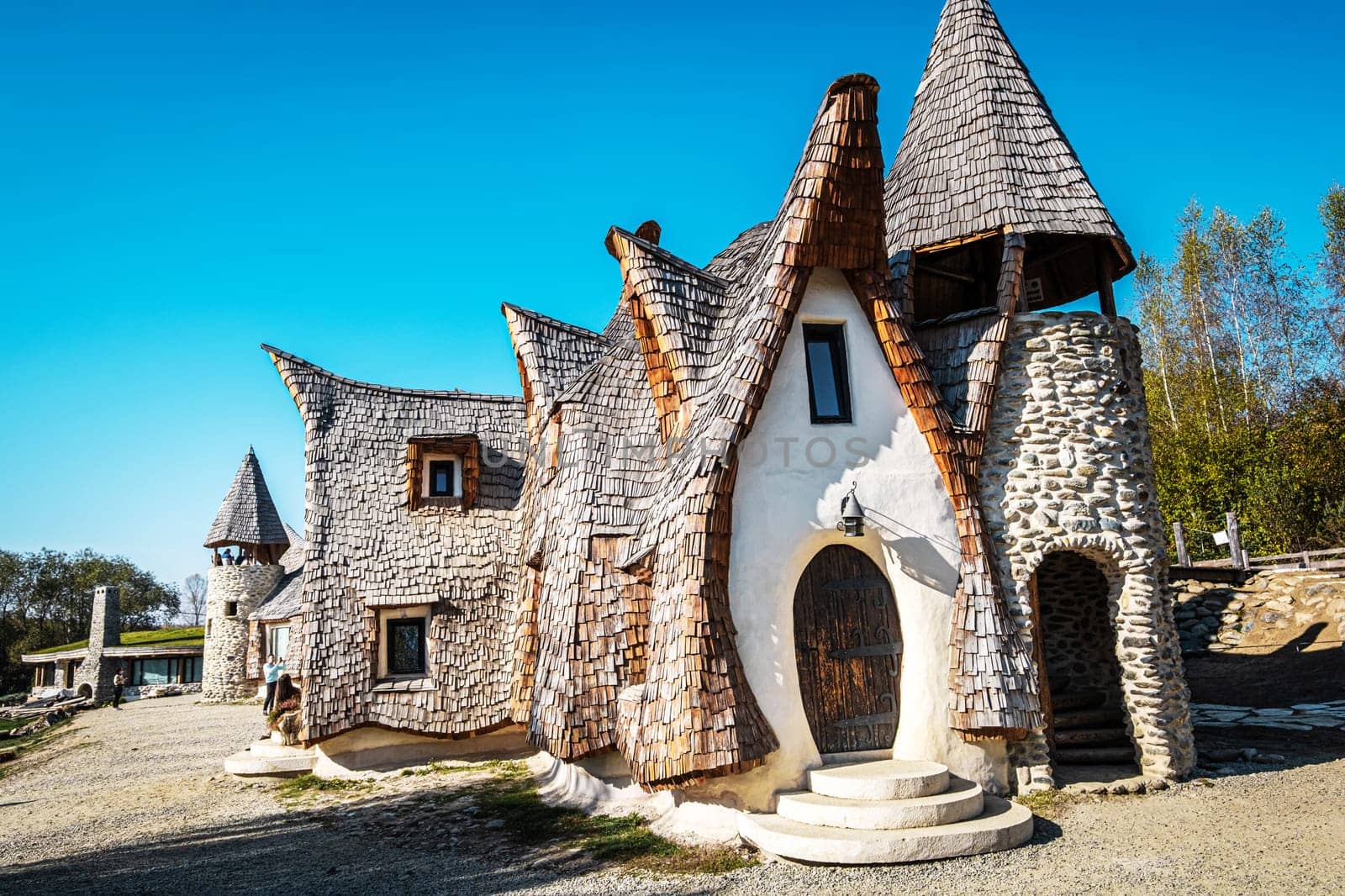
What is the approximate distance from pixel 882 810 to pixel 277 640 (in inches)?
1077

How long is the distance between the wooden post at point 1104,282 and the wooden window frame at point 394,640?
11.3 metres

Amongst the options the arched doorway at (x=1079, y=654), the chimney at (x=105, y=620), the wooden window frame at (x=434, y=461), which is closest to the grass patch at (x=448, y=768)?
the wooden window frame at (x=434, y=461)

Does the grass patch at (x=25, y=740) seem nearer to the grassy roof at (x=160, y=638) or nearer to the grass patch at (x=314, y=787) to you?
the grass patch at (x=314, y=787)

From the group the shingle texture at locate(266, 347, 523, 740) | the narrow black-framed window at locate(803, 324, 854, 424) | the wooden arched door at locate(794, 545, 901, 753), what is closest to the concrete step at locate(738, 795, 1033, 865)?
the wooden arched door at locate(794, 545, 901, 753)

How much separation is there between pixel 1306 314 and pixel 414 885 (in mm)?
33784

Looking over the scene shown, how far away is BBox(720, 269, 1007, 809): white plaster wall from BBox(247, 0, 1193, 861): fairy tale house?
3 cm

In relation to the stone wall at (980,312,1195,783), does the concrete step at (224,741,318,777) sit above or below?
below

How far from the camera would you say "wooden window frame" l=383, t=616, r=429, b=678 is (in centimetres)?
1395

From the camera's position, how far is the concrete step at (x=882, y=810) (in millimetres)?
7902

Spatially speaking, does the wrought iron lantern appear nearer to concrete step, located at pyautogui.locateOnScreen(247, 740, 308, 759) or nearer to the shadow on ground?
the shadow on ground

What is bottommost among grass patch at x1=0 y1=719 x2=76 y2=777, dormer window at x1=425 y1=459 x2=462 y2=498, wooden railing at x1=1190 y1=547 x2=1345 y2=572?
grass patch at x1=0 y1=719 x2=76 y2=777

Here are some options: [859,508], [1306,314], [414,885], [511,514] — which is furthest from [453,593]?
[1306,314]

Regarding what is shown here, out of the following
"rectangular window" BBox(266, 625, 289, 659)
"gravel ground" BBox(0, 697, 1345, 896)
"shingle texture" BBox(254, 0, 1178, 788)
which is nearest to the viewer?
"gravel ground" BBox(0, 697, 1345, 896)

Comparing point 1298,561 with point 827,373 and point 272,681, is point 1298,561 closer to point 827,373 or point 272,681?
point 827,373
